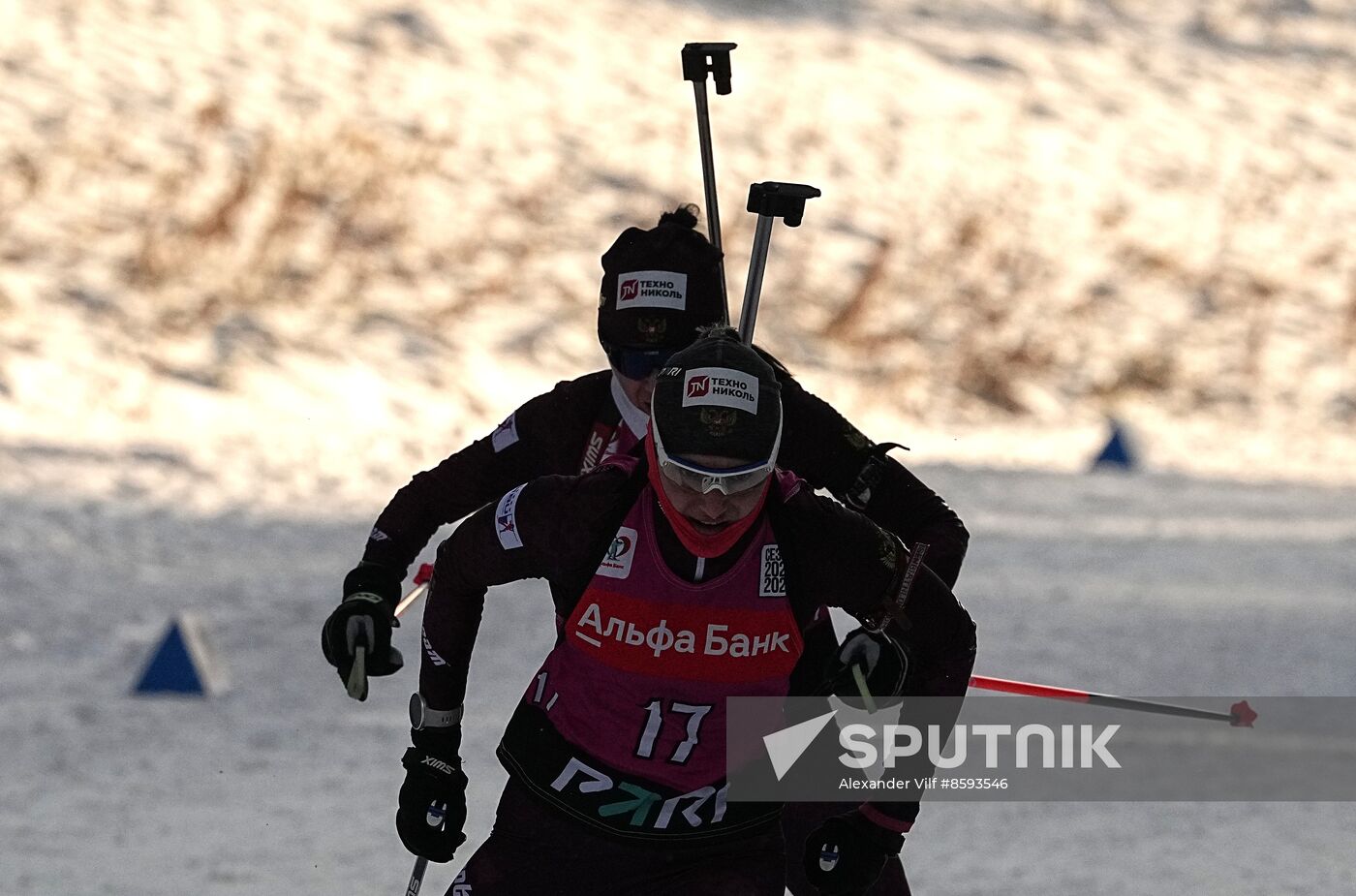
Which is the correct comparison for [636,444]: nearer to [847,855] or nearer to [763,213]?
[763,213]

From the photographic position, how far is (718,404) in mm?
3281

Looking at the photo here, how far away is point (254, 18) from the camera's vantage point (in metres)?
15.6

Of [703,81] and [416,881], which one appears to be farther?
[703,81]

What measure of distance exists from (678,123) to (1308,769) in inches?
410

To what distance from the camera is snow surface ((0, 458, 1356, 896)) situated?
5688mm

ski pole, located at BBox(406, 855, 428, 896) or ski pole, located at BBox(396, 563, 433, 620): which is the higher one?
ski pole, located at BBox(396, 563, 433, 620)

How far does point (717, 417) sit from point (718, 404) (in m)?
0.04

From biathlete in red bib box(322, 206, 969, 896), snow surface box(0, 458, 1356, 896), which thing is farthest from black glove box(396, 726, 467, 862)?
snow surface box(0, 458, 1356, 896)

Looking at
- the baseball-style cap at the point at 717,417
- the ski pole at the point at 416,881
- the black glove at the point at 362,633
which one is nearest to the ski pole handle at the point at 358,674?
the black glove at the point at 362,633

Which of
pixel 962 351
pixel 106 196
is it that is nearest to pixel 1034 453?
pixel 962 351

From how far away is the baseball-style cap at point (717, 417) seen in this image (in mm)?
3213

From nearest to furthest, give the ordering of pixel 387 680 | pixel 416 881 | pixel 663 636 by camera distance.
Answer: pixel 663 636, pixel 416 881, pixel 387 680

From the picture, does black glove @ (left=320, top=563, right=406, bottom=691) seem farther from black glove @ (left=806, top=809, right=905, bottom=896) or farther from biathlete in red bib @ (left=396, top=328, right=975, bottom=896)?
black glove @ (left=806, top=809, right=905, bottom=896)

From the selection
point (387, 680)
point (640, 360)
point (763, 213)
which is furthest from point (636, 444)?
point (387, 680)
